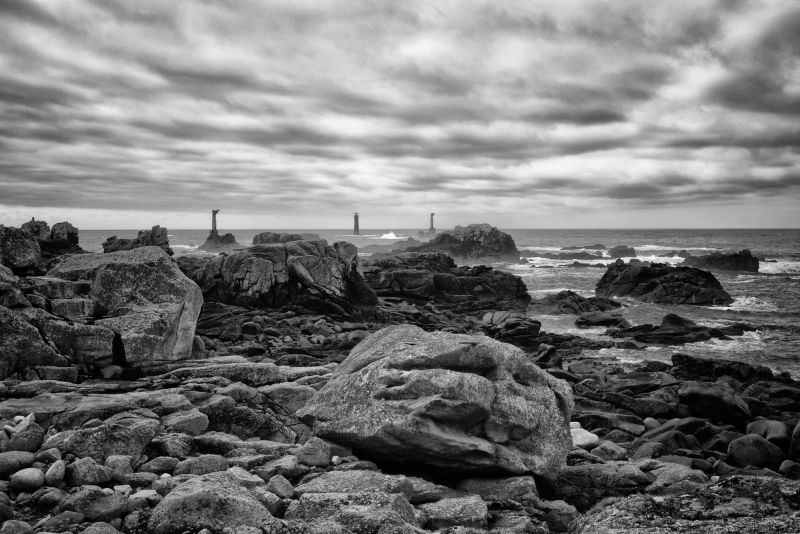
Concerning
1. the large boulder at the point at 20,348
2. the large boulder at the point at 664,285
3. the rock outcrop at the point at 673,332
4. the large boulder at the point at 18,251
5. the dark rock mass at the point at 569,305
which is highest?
the large boulder at the point at 18,251

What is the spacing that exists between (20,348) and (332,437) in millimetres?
7498

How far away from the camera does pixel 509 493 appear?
6.92 metres

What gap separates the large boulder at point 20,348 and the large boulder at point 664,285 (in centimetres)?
4302

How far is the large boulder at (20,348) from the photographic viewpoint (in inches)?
417

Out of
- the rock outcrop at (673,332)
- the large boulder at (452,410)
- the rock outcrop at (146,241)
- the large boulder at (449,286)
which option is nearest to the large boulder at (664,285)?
the large boulder at (449,286)

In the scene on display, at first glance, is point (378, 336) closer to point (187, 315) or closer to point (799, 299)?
point (187, 315)

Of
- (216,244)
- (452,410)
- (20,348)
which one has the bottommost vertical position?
(452,410)

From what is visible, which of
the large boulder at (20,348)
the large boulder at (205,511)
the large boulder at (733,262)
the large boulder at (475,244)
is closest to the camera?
the large boulder at (205,511)

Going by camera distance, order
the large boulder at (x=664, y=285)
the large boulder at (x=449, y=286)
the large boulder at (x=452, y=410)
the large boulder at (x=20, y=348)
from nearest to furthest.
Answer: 1. the large boulder at (x=452, y=410)
2. the large boulder at (x=20, y=348)
3. the large boulder at (x=449, y=286)
4. the large boulder at (x=664, y=285)

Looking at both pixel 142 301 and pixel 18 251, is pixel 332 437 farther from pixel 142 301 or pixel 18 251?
pixel 18 251

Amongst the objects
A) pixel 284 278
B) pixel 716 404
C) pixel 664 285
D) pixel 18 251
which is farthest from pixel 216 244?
pixel 716 404

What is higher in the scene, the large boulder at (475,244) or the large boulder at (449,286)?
the large boulder at (475,244)

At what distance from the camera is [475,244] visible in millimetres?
94250

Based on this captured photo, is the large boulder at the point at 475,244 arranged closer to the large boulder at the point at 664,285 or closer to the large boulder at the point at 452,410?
the large boulder at the point at 664,285
